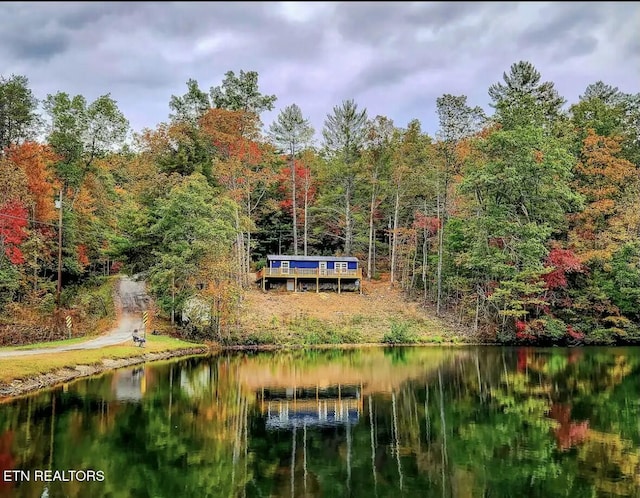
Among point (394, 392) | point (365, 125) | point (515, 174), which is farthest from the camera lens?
point (365, 125)

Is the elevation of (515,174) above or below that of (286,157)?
below

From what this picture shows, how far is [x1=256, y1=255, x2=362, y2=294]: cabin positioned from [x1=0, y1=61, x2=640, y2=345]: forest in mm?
2514

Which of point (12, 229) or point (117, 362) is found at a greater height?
point (12, 229)

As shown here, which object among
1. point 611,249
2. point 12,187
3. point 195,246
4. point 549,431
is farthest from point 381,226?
point 549,431

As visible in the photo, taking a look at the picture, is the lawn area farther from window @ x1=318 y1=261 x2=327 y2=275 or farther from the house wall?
window @ x1=318 y1=261 x2=327 y2=275

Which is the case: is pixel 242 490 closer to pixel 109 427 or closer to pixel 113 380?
pixel 109 427

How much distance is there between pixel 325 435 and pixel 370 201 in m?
39.4

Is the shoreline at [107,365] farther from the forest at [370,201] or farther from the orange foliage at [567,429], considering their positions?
the orange foliage at [567,429]

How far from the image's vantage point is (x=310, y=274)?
4628 centimetres

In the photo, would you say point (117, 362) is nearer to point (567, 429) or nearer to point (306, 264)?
point (567, 429)

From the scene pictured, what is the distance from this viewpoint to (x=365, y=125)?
4841cm

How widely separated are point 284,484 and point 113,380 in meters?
12.9

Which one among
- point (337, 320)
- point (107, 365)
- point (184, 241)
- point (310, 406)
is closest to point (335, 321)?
point (337, 320)

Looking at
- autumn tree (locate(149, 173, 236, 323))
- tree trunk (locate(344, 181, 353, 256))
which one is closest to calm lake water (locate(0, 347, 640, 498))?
autumn tree (locate(149, 173, 236, 323))
